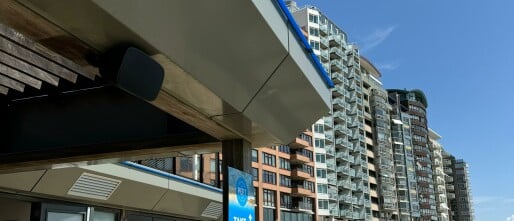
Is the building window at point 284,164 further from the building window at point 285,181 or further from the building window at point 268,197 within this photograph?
the building window at point 268,197

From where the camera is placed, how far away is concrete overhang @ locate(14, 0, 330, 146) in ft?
16.8

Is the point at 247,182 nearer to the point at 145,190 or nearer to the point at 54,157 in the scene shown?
the point at 54,157

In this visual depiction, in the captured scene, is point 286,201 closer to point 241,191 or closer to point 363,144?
point 363,144

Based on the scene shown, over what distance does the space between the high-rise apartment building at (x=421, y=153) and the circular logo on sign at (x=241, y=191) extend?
12303 cm

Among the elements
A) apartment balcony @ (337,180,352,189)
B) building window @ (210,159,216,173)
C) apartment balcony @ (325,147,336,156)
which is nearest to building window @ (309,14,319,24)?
apartment balcony @ (325,147,336,156)

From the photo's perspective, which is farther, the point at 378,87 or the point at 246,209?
the point at 378,87

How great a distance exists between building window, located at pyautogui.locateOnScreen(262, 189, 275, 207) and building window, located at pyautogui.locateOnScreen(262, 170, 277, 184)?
52.9 inches

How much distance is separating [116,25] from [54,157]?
253 inches

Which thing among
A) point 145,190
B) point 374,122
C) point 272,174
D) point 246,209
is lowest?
point 246,209

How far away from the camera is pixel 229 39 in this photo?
620 cm

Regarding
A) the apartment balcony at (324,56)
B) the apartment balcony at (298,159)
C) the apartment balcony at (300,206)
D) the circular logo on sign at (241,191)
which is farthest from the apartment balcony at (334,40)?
the circular logo on sign at (241,191)

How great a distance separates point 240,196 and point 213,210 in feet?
43.9

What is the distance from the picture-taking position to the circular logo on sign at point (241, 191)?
7.82m

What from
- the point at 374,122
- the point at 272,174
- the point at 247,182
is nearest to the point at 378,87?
the point at 374,122
